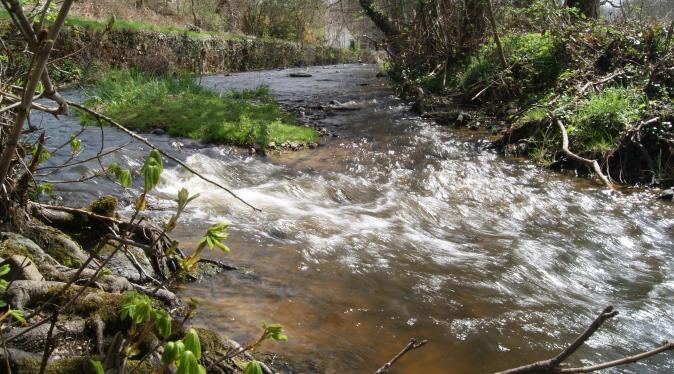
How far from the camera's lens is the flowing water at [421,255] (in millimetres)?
3459

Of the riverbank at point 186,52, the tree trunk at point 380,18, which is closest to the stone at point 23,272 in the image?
the riverbank at point 186,52

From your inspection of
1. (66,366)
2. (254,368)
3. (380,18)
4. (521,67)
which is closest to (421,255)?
(66,366)

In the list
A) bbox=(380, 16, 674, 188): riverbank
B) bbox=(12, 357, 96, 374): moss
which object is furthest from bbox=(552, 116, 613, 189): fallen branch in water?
bbox=(12, 357, 96, 374): moss

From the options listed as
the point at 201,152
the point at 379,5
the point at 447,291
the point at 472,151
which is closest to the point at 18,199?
the point at 447,291

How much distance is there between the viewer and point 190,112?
33.2 ft

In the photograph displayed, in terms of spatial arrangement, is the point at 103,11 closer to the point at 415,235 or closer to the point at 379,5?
the point at 379,5

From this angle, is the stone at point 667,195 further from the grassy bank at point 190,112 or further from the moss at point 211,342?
the moss at point 211,342

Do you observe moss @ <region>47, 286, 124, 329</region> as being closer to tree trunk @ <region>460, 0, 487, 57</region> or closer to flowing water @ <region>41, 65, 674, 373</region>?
flowing water @ <region>41, 65, 674, 373</region>

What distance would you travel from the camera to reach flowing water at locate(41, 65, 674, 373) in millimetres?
3459

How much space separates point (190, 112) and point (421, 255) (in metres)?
6.53

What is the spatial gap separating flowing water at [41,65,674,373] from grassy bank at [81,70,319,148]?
553 millimetres

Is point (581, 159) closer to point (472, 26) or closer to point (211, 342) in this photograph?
point (211, 342)

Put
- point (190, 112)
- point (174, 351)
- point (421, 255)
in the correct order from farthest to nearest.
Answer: point (190, 112), point (421, 255), point (174, 351)

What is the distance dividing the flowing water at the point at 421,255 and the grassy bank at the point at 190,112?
55 centimetres
